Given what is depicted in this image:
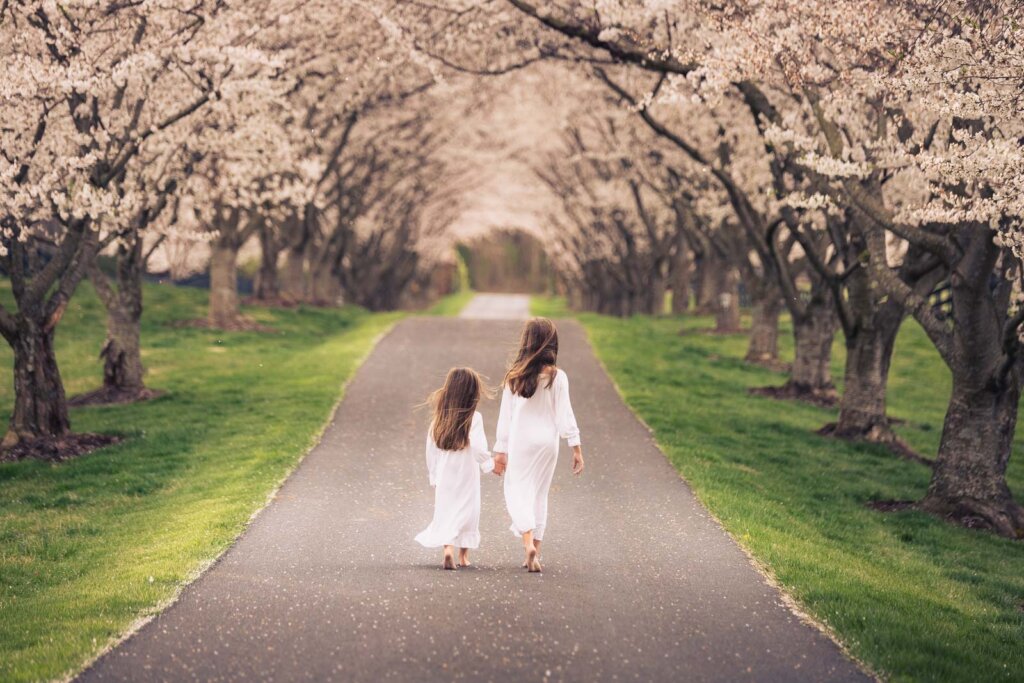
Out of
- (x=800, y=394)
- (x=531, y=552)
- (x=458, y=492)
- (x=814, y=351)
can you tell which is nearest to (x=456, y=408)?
(x=458, y=492)

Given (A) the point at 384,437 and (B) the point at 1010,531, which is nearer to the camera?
(B) the point at 1010,531

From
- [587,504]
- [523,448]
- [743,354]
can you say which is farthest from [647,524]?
[743,354]

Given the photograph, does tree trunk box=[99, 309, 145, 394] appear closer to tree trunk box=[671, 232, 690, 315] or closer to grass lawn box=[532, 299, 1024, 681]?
grass lawn box=[532, 299, 1024, 681]

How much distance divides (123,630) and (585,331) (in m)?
24.7

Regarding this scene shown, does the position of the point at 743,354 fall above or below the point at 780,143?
below

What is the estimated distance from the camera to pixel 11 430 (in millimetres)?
15352

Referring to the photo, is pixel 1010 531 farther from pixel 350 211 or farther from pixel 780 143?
pixel 350 211

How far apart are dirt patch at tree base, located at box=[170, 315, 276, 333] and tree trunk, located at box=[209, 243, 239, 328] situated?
59mm

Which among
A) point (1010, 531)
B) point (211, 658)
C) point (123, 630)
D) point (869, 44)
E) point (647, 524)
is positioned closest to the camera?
point (211, 658)

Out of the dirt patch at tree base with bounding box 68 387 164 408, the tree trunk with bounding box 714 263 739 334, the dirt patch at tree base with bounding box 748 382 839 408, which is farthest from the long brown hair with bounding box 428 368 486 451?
the tree trunk with bounding box 714 263 739 334

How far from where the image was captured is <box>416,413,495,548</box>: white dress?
895 cm

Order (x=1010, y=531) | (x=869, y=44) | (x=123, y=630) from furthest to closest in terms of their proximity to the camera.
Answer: (x=1010, y=531), (x=869, y=44), (x=123, y=630)

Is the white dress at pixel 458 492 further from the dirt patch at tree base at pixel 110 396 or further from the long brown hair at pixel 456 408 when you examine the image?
the dirt patch at tree base at pixel 110 396

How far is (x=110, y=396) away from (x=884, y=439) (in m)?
14.8
